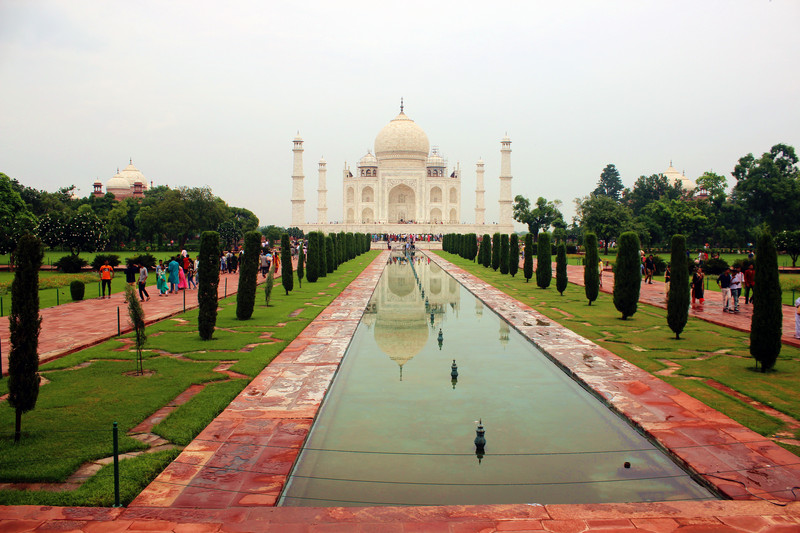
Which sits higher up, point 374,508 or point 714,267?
point 714,267

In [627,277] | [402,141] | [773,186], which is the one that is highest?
[402,141]

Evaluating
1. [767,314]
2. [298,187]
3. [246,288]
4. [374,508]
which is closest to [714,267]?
[767,314]

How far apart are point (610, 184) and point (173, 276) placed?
49658 mm

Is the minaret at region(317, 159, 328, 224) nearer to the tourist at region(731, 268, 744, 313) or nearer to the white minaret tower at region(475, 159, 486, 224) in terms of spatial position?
the white minaret tower at region(475, 159, 486, 224)

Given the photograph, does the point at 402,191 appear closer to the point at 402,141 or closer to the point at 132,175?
the point at 402,141

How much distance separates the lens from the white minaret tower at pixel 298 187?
153ft

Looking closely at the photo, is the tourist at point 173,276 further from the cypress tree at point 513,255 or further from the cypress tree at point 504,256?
the cypress tree at point 504,256

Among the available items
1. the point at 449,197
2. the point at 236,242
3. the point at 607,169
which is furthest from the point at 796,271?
the point at 607,169

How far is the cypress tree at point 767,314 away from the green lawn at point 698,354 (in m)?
0.21

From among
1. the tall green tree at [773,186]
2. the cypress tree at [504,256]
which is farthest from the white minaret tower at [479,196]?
the cypress tree at [504,256]

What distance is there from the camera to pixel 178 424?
452cm

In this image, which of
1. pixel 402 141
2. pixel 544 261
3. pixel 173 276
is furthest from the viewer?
pixel 402 141

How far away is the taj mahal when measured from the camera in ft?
156

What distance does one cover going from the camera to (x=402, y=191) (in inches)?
2121
